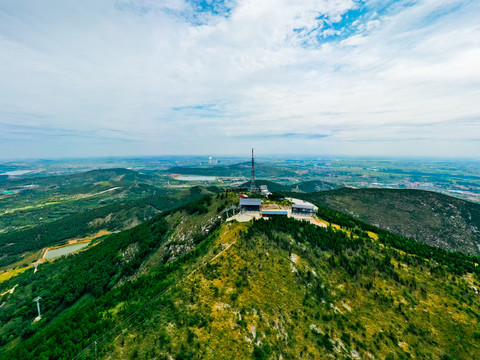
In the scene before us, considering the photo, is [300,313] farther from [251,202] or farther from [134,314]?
[251,202]

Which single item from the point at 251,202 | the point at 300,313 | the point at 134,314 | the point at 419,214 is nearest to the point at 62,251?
the point at 251,202

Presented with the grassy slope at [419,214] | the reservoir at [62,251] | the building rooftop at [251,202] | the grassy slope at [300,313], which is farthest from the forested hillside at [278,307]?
the reservoir at [62,251]

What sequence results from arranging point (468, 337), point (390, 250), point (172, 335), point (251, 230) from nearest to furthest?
point (172, 335) < point (468, 337) < point (251, 230) < point (390, 250)

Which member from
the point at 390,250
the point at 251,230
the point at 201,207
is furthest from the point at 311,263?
the point at 201,207

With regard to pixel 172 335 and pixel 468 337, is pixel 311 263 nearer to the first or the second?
pixel 468 337

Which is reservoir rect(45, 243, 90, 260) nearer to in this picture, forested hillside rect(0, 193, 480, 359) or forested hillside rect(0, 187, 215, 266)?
forested hillside rect(0, 187, 215, 266)

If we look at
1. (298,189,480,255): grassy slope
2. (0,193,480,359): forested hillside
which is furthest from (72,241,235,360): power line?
(298,189,480,255): grassy slope
